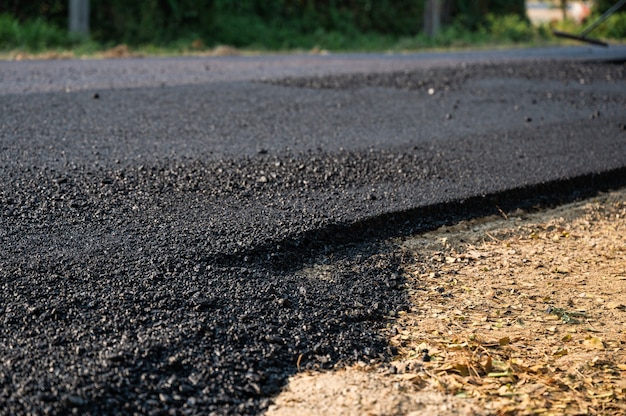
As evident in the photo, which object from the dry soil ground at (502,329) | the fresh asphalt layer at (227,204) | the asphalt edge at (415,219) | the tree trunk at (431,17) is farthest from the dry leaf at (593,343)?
the tree trunk at (431,17)

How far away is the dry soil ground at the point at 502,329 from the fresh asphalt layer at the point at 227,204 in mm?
136

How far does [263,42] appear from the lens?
46.2 ft

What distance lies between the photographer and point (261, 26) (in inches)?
576

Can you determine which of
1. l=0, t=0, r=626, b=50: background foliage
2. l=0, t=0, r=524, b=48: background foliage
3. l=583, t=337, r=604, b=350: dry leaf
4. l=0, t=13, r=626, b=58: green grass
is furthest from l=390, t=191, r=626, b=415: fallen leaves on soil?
l=0, t=0, r=524, b=48: background foliage

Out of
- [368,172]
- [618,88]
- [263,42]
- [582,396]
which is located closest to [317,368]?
[582,396]

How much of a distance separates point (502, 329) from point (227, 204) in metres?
1.68

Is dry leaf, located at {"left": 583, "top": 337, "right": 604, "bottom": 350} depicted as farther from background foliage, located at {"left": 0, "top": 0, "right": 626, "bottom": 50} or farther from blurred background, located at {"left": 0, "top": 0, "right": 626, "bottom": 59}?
background foliage, located at {"left": 0, "top": 0, "right": 626, "bottom": 50}

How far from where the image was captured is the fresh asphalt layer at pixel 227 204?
2.70 m

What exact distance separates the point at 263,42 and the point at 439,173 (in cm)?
970

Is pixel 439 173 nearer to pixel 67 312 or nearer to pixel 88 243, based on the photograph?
pixel 88 243

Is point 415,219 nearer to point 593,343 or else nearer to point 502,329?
point 502,329

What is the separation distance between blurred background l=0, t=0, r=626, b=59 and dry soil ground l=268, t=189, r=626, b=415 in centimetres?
697

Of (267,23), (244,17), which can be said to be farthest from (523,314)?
(267,23)

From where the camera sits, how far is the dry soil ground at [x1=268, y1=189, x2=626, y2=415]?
2.62m
